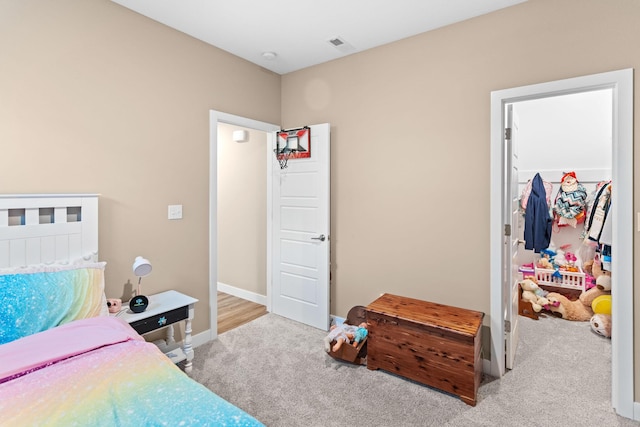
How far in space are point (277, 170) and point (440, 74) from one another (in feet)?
6.23

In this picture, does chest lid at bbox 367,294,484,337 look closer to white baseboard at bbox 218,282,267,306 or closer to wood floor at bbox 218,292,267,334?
wood floor at bbox 218,292,267,334

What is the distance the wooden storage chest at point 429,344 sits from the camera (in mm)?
2146

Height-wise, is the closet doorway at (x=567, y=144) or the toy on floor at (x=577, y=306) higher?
the closet doorway at (x=567, y=144)

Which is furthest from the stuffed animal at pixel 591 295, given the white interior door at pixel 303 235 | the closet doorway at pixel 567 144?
the white interior door at pixel 303 235

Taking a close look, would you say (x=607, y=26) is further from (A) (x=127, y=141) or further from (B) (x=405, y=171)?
(A) (x=127, y=141)

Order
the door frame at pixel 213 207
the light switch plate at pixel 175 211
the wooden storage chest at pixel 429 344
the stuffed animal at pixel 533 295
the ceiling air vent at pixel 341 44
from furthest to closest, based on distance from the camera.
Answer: the stuffed animal at pixel 533 295, the door frame at pixel 213 207, the ceiling air vent at pixel 341 44, the light switch plate at pixel 175 211, the wooden storage chest at pixel 429 344

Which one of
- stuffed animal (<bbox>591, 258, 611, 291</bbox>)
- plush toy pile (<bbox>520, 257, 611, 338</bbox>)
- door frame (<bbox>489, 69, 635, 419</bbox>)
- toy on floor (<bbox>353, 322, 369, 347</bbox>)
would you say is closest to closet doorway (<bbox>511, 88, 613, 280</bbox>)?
stuffed animal (<bbox>591, 258, 611, 291</bbox>)

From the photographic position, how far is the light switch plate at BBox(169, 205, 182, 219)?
9.01 feet

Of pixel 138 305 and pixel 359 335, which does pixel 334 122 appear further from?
pixel 138 305

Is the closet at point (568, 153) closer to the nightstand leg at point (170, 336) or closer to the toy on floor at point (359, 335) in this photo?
the toy on floor at point (359, 335)

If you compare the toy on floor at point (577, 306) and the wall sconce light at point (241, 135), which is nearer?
the toy on floor at point (577, 306)

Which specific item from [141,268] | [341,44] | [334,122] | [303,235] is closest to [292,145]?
[334,122]

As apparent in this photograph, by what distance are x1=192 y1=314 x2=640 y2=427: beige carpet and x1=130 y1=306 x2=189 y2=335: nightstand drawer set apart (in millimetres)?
493

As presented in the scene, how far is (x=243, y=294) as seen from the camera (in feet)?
14.3
